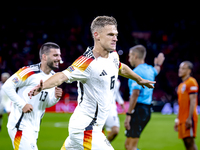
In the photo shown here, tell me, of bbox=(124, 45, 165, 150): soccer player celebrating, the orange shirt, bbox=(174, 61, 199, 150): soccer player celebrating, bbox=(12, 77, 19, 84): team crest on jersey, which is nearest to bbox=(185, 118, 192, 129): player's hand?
bbox=(174, 61, 199, 150): soccer player celebrating

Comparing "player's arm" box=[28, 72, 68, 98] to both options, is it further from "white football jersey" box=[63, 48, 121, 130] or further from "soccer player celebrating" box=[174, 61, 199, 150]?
"soccer player celebrating" box=[174, 61, 199, 150]

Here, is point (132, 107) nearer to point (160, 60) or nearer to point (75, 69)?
point (160, 60)

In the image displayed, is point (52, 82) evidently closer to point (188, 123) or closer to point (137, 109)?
point (137, 109)

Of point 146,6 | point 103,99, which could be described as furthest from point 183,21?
point 103,99

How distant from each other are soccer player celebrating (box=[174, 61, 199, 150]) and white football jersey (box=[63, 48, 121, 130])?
3586mm

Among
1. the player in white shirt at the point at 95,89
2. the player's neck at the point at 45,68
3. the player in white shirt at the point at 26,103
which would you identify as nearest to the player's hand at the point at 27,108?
the player in white shirt at the point at 26,103

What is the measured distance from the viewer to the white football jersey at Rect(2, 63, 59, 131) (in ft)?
14.8

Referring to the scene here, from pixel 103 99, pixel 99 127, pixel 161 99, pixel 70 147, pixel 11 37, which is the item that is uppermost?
pixel 11 37

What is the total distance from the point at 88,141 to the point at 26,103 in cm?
145

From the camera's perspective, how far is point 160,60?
6418 mm

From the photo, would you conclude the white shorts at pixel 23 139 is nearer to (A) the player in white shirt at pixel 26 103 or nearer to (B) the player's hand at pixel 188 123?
(A) the player in white shirt at pixel 26 103

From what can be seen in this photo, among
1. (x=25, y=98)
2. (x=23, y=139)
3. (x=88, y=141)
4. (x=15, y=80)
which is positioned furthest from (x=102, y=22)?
(x=23, y=139)

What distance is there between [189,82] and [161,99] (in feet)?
57.5

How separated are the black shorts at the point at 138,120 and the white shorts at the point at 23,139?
214 centimetres
